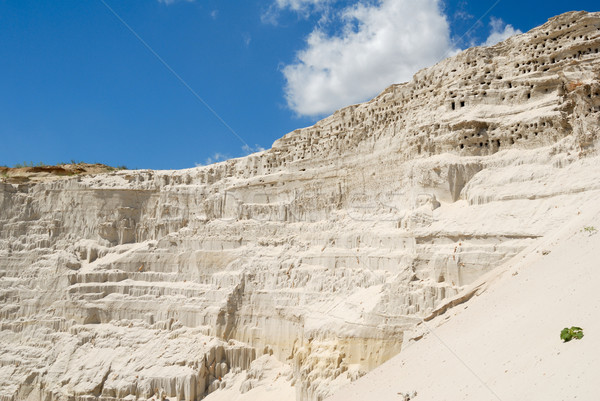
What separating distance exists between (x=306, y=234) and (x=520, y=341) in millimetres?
17830

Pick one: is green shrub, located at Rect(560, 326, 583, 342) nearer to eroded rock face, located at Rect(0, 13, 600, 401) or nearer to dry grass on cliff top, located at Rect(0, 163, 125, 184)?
eroded rock face, located at Rect(0, 13, 600, 401)

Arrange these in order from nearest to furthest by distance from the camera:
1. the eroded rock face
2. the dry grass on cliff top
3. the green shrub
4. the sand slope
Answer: the sand slope → the green shrub → the eroded rock face → the dry grass on cliff top

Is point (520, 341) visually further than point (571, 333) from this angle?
Yes

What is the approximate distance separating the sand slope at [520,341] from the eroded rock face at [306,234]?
2.44 meters

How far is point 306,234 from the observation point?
27.5 m

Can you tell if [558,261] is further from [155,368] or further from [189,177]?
[189,177]

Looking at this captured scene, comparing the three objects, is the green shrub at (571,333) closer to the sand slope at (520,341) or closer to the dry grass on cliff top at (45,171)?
the sand slope at (520,341)

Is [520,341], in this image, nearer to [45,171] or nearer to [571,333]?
[571,333]

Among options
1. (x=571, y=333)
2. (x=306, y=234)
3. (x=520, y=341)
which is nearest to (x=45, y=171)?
(x=306, y=234)

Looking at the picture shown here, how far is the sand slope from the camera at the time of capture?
832 cm

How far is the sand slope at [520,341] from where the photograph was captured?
8320mm

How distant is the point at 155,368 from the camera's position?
2712cm

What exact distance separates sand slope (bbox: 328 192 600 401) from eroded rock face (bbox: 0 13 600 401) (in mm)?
2444

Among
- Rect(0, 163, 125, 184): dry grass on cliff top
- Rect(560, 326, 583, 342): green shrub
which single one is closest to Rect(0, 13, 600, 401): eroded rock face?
Rect(0, 163, 125, 184): dry grass on cliff top
